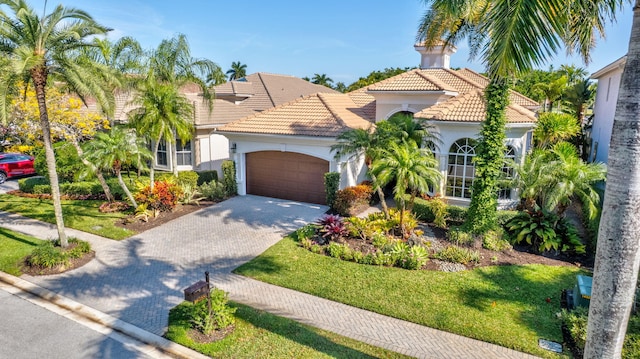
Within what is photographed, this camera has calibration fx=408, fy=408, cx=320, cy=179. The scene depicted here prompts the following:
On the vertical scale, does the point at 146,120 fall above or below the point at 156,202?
above

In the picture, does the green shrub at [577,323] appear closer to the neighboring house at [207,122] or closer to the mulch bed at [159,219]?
the mulch bed at [159,219]

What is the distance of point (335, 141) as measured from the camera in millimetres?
17062

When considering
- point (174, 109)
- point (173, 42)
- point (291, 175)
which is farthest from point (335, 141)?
point (173, 42)

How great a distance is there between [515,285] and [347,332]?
494cm

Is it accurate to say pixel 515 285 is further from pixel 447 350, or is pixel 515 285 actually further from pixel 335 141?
pixel 335 141

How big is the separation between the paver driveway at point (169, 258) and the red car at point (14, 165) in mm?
14882

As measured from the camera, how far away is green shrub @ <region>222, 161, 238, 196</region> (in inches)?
782

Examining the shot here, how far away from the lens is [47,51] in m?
11.3

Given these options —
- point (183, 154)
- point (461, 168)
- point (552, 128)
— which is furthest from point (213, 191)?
point (552, 128)

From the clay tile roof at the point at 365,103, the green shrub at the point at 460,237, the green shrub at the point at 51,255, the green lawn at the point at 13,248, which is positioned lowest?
the green lawn at the point at 13,248

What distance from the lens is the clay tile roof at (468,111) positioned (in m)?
16.5

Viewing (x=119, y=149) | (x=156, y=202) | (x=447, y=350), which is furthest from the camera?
(x=156, y=202)

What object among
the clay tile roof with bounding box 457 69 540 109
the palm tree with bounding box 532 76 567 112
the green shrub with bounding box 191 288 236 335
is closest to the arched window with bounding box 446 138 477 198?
the clay tile roof with bounding box 457 69 540 109

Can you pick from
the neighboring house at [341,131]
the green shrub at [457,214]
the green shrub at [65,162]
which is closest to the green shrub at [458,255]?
the green shrub at [457,214]
